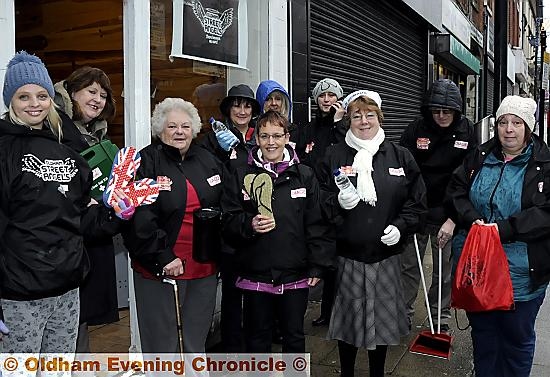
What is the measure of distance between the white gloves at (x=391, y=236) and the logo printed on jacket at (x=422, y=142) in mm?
1397

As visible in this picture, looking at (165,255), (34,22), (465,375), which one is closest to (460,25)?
(34,22)

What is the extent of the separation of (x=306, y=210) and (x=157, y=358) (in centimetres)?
128

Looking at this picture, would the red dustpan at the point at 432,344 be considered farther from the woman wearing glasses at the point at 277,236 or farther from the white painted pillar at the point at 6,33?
the white painted pillar at the point at 6,33

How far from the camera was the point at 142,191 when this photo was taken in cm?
316

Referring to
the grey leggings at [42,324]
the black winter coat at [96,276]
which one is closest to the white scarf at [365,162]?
the black winter coat at [96,276]

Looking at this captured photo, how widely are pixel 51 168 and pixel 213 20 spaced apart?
3043 millimetres

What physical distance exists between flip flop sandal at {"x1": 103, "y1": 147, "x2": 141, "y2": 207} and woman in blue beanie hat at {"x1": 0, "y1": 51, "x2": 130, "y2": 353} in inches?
5.2

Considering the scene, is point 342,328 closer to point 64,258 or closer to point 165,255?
point 165,255

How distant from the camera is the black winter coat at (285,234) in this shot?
3.60 metres

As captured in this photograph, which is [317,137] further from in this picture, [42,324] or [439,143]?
[42,324]

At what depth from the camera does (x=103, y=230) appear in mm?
3061

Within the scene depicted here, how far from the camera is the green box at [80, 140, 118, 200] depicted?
3.38 m

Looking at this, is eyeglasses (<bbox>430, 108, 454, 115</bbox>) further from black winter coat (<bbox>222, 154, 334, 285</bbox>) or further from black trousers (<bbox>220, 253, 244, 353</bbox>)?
black trousers (<bbox>220, 253, 244, 353</bbox>)

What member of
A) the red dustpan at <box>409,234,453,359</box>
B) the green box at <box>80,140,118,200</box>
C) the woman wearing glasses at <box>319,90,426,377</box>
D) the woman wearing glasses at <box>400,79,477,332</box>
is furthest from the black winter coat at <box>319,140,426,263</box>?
the green box at <box>80,140,118,200</box>
